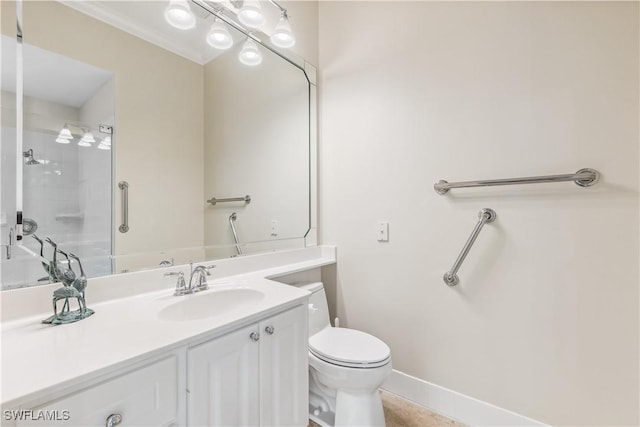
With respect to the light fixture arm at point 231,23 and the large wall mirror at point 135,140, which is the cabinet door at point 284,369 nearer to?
the large wall mirror at point 135,140

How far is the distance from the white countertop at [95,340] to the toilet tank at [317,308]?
51cm

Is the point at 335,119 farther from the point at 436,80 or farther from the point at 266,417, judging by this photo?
the point at 266,417

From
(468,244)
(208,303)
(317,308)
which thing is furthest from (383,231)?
(208,303)

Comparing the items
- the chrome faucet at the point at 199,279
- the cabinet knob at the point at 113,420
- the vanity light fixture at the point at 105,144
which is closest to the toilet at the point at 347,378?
the chrome faucet at the point at 199,279

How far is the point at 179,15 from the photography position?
1.20 metres

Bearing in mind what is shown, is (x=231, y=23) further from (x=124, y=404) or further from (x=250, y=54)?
(x=124, y=404)

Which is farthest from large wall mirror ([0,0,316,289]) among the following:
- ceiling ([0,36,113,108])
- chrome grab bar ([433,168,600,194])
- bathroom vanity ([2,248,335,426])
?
chrome grab bar ([433,168,600,194])

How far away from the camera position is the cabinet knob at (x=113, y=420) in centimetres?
59

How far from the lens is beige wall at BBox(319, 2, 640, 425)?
3.44 feet

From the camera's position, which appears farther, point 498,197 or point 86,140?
point 498,197

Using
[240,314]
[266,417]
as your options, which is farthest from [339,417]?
[240,314]

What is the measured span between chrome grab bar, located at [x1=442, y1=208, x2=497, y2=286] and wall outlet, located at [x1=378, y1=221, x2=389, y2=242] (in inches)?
14.7

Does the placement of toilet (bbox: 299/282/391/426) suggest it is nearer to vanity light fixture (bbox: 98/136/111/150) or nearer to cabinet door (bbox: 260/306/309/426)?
cabinet door (bbox: 260/306/309/426)

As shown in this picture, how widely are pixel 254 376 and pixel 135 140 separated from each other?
104 centimetres
